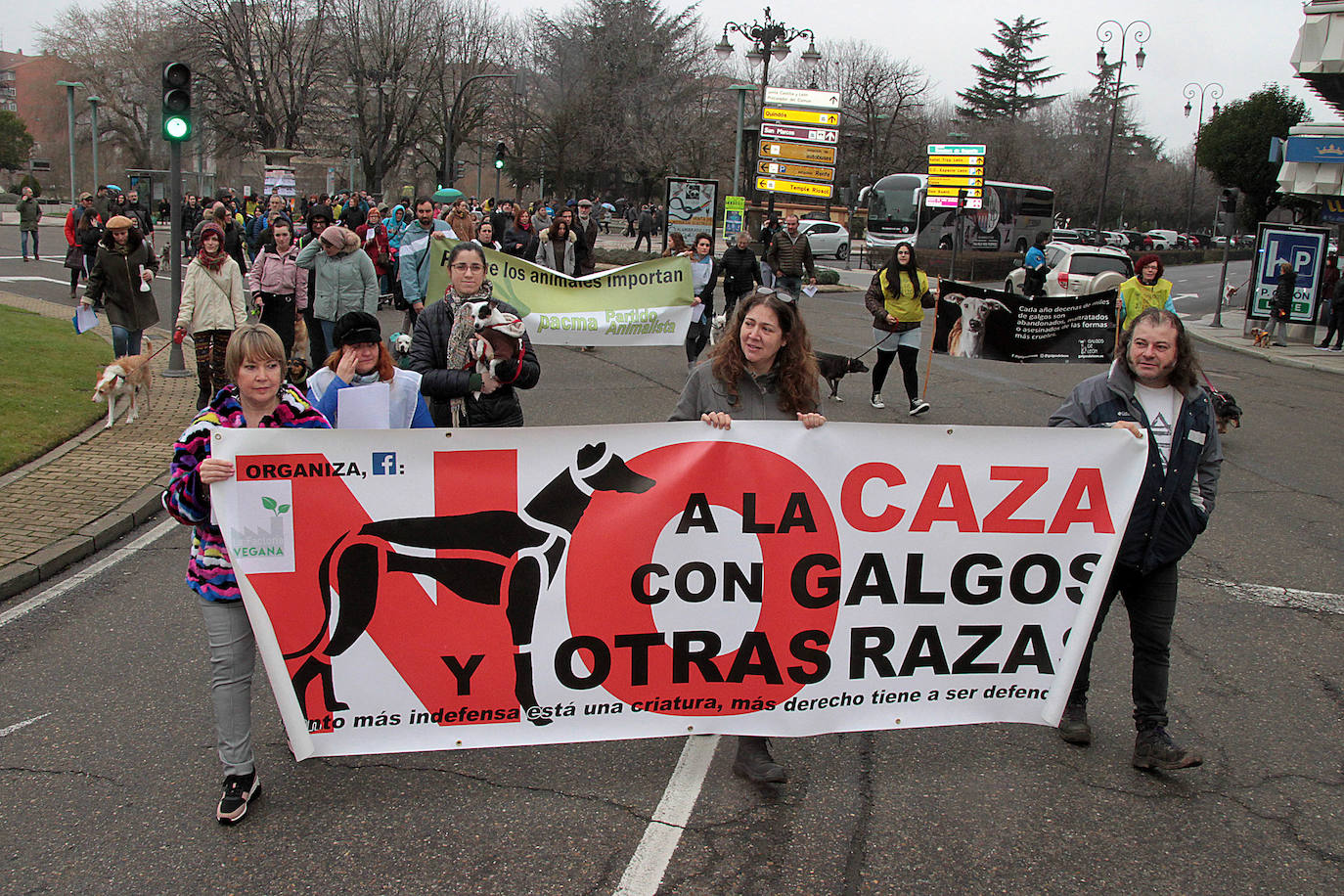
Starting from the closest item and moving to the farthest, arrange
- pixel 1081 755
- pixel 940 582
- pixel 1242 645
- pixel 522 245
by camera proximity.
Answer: pixel 940 582
pixel 1081 755
pixel 1242 645
pixel 522 245

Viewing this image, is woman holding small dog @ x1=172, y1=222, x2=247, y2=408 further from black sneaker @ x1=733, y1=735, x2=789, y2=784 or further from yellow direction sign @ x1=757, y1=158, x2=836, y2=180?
A: yellow direction sign @ x1=757, y1=158, x2=836, y2=180

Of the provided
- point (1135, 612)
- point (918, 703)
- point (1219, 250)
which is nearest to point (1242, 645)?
point (1135, 612)

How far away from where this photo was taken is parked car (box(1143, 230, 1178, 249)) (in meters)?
68.5

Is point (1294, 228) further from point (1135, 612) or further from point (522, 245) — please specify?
point (1135, 612)

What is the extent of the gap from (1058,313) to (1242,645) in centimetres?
558

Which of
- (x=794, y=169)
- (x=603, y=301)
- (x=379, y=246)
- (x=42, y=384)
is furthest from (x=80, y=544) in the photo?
(x=794, y=169)

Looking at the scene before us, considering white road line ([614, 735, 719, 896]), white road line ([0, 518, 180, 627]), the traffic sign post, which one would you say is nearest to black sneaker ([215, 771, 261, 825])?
white road line ([614, 735, 719, 896])

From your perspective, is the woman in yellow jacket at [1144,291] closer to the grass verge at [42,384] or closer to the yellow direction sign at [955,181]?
the grass verge at [42,384]

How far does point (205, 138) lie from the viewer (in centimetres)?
5941

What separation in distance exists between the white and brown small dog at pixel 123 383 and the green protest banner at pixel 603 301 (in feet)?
11.7

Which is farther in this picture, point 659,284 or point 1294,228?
point 1294,228

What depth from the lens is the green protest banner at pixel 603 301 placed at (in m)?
12.0

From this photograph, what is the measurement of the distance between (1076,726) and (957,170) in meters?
39.0

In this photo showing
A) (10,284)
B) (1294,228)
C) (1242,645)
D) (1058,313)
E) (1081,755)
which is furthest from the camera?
(1294,228)
